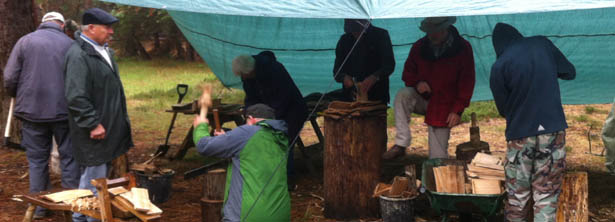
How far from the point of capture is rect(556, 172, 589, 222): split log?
430 centimetres

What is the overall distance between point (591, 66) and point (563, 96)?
0.53 meters

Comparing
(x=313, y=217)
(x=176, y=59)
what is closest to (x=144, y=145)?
(x=313, y=217)

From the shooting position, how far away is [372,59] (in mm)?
6305

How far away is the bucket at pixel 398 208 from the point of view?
189 inches

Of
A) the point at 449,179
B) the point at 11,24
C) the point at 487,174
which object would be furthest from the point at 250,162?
the point at 11,24

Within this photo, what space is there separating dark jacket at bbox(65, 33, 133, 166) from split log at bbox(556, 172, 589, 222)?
2960 mm

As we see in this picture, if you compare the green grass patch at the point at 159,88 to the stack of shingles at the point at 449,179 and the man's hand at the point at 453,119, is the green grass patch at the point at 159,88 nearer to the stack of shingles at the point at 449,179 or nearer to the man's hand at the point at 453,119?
the man's hand at the point at 453,119

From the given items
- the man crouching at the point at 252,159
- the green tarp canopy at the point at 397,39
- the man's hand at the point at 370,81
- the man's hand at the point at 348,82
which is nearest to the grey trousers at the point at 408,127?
the man's hand at the point at 370,81

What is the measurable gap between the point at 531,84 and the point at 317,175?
2904 mm

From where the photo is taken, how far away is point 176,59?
20844 mm

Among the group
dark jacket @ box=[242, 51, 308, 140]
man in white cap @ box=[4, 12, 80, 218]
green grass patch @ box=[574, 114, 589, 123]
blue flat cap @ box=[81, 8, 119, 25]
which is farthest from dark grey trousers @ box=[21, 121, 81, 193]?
green grass patch @ box=[574, 114, 589, 123]

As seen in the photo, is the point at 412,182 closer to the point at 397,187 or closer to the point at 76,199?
the point at 397,187

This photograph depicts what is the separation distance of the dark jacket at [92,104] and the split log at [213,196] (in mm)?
648

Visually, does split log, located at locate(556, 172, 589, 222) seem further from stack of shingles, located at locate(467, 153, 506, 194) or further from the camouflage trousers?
stack of shingles, located at locate(467, 153, 506, 194)
